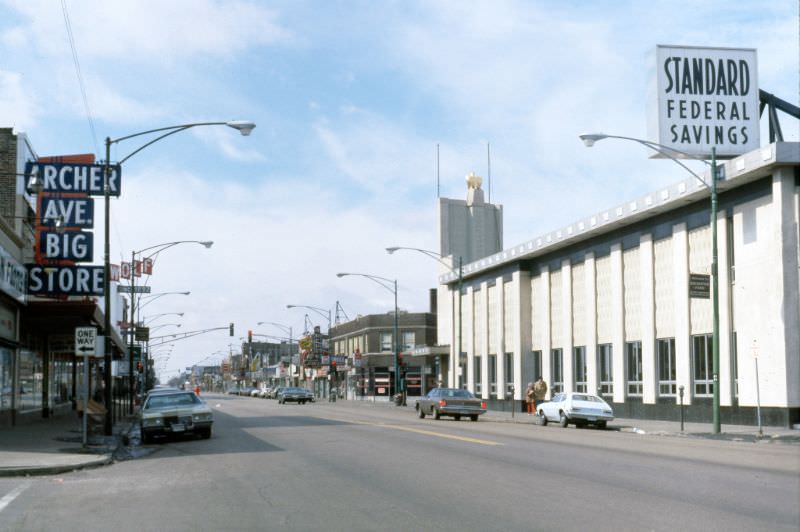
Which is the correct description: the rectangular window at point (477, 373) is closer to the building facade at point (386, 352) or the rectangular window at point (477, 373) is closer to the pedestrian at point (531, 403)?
the pedestrian at point (531, 403)

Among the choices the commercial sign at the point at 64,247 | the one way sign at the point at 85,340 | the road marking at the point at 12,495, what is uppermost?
the commercial sign at the point at 64,247

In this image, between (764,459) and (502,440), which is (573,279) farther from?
(764,459)

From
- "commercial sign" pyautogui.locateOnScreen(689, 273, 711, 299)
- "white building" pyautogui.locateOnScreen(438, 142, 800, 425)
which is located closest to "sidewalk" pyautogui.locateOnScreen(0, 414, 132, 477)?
"commercial sign" pyautogui.locateOnScreen(689, 273, 711, 299)

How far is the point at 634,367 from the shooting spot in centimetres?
3862

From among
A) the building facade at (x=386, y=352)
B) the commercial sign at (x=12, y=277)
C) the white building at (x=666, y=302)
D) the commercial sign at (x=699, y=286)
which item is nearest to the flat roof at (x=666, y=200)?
the white building at (x=666, y=302)

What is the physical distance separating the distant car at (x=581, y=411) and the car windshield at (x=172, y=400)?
1302cm

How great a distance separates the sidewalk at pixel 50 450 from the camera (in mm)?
17125

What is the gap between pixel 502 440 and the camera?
22656 millimetres

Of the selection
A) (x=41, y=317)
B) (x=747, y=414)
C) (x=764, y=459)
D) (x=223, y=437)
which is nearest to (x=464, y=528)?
(x=764, y=459)

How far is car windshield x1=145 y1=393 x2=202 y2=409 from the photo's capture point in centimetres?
2606

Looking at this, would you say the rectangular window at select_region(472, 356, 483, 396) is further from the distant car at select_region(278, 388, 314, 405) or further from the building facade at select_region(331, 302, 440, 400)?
the building facade at select_region(331, 302, 440, 400)

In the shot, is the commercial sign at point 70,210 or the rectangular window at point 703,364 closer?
the commercial sign at point 70,210

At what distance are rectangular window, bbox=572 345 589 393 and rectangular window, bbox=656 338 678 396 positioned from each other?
7.21 metres

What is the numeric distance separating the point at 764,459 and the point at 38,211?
25046mm
